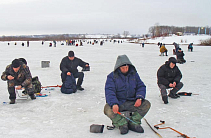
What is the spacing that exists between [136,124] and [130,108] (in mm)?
296

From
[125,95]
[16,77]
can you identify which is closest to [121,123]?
[125,95]

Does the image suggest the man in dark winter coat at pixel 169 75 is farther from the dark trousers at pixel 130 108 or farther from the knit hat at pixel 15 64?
the knit hat at pixel 15 64

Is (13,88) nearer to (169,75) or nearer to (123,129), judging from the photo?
(123,129)

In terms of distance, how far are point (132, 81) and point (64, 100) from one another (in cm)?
270

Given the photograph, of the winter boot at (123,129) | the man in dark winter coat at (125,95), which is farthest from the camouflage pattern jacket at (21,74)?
the winter boot at (123,129)

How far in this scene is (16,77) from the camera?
579cm

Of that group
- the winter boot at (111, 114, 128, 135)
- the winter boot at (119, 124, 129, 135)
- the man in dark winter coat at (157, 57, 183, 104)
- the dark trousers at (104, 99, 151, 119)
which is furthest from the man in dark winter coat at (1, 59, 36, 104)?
the man in dark winter coat at (157, 57, 183, 104)

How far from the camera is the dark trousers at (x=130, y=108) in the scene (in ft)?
13.0

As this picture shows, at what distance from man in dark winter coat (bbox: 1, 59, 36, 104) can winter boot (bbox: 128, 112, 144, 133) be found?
295 cm

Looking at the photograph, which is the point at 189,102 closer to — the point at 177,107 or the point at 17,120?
the point at 177,107

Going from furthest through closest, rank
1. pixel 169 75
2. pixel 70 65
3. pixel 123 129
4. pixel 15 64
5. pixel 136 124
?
1. pixel 70 65
2. pixel 169 75
3. pixel 15 64
4. pixel 136 124
5. pixel 123 129

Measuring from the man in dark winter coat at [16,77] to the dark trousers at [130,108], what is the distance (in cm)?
262

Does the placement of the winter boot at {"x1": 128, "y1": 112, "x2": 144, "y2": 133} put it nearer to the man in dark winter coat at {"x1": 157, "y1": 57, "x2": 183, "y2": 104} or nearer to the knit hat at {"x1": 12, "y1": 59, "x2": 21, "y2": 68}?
the man in dark winter coat at {"x1": 157, "y1": 57, "x2": 183, "y2": 104}

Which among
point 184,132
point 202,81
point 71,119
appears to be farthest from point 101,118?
point 202,81
